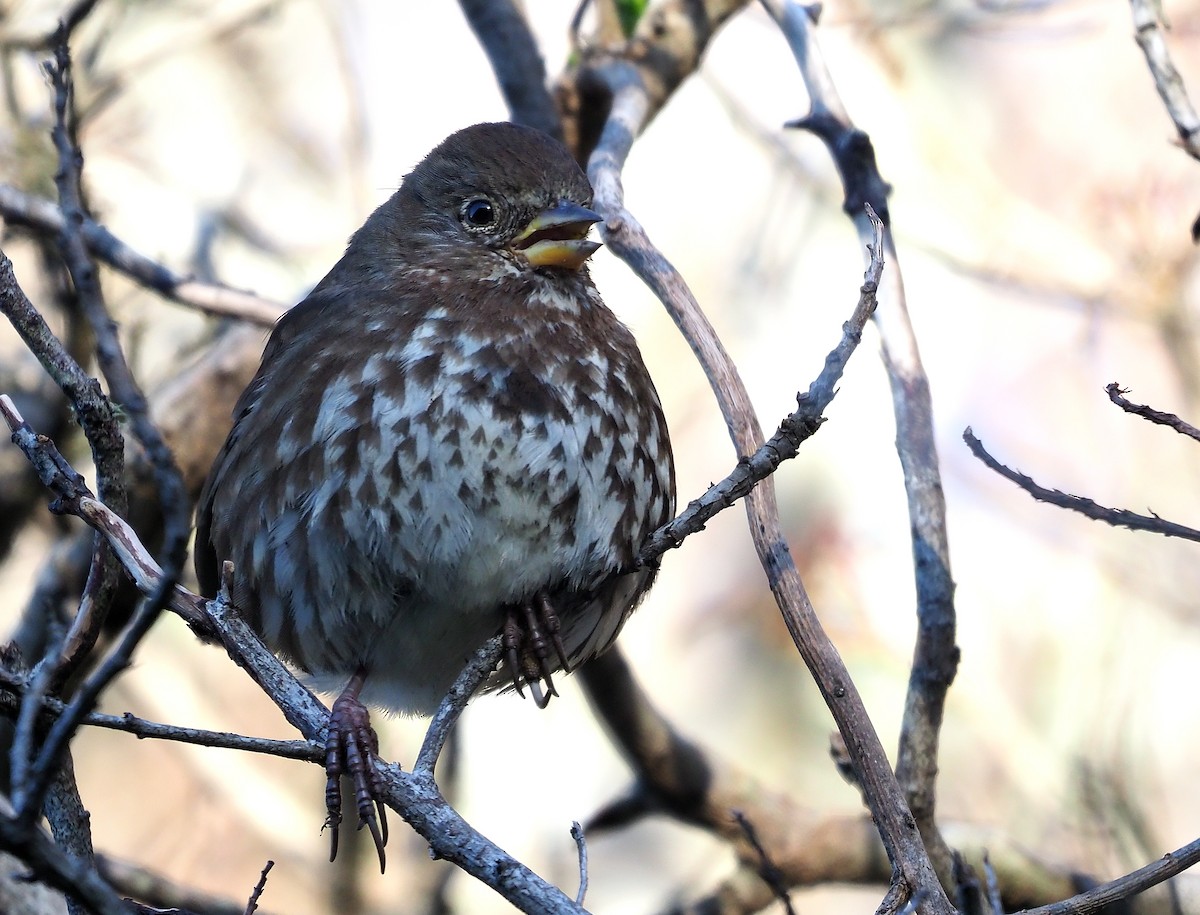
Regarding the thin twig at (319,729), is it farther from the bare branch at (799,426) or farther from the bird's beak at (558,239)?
the bird's beak at (558,239)

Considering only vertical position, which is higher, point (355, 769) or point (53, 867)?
point (355, 769)

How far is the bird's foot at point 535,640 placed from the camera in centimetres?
336

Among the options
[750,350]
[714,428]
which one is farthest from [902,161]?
[714,428]

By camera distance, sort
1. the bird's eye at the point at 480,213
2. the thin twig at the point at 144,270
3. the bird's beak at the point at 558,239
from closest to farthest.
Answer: the bird's beak at the point at 558,239
the bird's eye at the point at 480,213
the thin twig at the point at 144,270

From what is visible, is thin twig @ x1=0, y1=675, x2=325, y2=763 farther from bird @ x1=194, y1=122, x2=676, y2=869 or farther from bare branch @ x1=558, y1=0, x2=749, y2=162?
bare branch @ x1=558, y1=0, x2=749, y2=162

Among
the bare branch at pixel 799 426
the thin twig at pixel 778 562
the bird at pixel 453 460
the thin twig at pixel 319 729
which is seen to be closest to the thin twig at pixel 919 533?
the thin twig at pixel 778 562

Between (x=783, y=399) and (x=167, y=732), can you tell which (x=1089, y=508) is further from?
(x=783, y=399)

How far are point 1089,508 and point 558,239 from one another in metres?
1.71

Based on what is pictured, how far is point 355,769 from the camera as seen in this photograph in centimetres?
285

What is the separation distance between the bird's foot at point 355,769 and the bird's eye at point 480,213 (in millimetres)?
1449

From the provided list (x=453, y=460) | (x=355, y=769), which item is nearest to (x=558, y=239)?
(x=453, y=460)

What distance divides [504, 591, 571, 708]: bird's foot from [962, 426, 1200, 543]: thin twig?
111cm

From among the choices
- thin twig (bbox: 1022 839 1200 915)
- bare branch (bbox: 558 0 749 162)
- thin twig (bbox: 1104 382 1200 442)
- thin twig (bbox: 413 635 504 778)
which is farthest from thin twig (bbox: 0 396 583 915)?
bare branch (bbox: 558 0 749 162)

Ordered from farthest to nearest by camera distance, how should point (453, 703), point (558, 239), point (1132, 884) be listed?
point (558, 239) → point (453, 703) → point (1132, 884)
